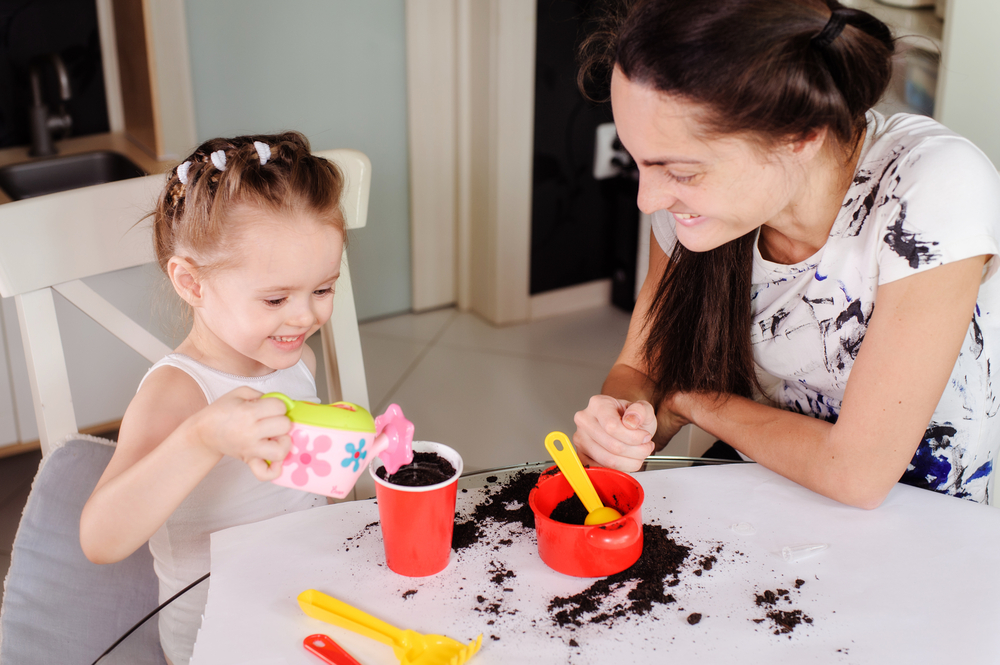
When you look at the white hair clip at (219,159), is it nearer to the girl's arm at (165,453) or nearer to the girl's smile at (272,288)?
A: the girl's smile at (272,288)

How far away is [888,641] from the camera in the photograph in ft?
2.63

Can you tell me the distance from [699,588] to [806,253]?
0.50 m

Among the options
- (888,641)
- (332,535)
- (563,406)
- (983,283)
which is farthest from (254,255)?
(563,406)

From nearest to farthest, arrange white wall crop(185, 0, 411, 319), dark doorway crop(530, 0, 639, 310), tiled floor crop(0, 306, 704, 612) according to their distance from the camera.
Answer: tiled floor crop(0, 306, 704, 612), white wall crop(185, 0, 411, 319), dark doorway crop(530, 0, 639, 310)

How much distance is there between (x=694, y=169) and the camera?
954mm

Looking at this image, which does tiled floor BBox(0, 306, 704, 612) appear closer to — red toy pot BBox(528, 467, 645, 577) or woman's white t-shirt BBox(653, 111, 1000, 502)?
woman's white t-shirt BBox(653, 111, 1000, 502)

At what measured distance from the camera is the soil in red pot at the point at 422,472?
2.80 feet

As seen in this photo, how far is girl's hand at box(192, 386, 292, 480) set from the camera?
0.77 metres

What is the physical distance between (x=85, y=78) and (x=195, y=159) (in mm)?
1747

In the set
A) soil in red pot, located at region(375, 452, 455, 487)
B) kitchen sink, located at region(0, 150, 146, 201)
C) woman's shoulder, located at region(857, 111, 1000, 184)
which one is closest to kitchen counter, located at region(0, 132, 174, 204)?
kitchen sink, located at region(0, 150, 146, 201)

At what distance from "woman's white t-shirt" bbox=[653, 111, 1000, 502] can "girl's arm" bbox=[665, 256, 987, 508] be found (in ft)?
0.09

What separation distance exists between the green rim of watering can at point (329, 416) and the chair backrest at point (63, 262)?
48 centimetres

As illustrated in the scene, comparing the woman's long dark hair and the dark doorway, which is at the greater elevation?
the woman's long dark hair

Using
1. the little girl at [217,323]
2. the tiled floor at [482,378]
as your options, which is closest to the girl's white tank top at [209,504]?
the little girl at [217,323]
